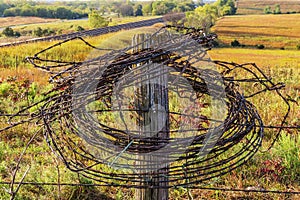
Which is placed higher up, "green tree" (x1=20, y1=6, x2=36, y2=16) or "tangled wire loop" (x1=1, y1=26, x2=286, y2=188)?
"green tree" (x1=20, y1=6, x2=36, y2=16)

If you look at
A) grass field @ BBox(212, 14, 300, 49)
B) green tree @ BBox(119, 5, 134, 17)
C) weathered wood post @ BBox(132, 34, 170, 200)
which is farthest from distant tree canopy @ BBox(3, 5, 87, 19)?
weathered wood post @ BBox(132, 34, 170, 200)

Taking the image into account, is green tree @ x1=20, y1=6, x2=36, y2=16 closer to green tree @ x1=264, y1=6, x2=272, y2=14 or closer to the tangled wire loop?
green tree @ x1=264, y1=6, x2=272, y2=14

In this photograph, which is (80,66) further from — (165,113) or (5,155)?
(5,155)

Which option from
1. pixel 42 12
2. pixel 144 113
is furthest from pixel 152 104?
pixel 42 12

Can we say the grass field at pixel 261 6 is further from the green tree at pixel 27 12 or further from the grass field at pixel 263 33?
the green tree at pixel 27 12

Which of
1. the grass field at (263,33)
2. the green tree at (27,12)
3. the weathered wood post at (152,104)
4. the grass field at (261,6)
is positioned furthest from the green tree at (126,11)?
the weathered wood post at (152,104)

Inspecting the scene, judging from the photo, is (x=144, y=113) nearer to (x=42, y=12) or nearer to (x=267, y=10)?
(x=42, y=12)

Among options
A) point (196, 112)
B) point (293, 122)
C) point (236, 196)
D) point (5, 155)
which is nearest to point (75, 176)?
point (5, 155)
